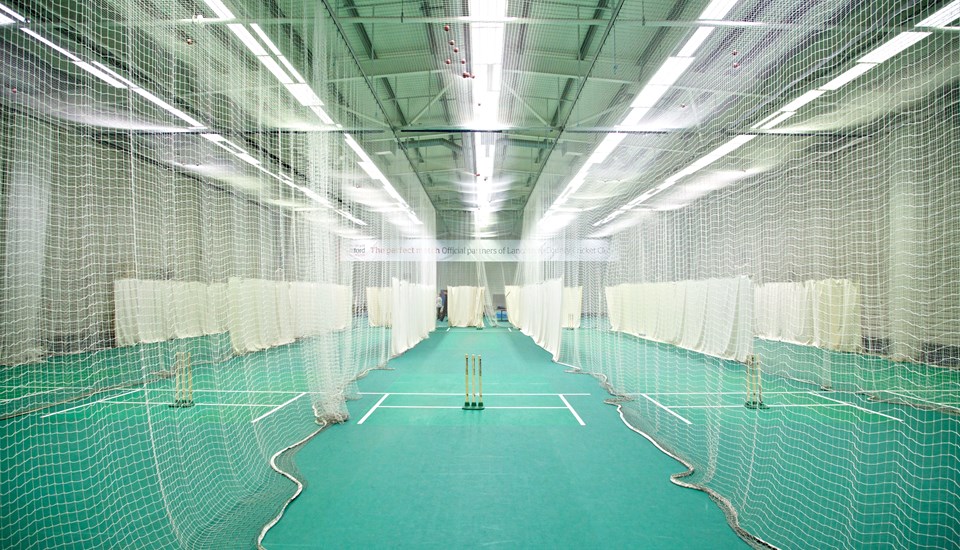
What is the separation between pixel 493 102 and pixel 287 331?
9.03m

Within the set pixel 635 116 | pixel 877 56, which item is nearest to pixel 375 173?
pixel 635 116

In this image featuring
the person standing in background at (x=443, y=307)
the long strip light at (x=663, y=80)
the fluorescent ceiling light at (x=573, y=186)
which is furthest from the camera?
the person standing in background at (x=443, y=307)

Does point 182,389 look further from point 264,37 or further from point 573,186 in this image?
point 573,186

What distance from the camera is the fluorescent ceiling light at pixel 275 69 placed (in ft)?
17.8

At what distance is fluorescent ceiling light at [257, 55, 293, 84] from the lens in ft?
17.8

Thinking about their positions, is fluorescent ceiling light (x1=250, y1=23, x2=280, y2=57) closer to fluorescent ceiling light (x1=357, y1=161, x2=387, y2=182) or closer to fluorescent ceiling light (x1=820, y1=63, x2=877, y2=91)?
fluorescent ceiling light (x1=357, y1=161, x2=387, y2=182)

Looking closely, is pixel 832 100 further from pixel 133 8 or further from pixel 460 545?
pixel 133 8

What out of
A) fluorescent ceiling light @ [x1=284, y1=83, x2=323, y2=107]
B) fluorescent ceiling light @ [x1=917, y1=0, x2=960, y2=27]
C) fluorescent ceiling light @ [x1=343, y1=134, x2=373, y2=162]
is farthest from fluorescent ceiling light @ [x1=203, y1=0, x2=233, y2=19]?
fluorescent ceiling light @ [x1=917, y1=0, x2=960, y2=27]

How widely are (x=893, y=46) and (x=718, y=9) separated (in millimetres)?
2333

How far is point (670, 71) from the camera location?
5676 mm

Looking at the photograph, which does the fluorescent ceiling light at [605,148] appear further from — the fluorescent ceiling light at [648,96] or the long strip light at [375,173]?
the long strip light at [375,173]

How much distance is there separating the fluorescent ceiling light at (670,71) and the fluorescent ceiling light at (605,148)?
1744 mm

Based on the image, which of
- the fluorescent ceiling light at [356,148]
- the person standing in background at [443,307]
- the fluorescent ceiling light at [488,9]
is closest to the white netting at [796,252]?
the fluorescent ceiling light at [488,9]

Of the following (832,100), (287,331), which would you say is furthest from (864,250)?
(287,331)
